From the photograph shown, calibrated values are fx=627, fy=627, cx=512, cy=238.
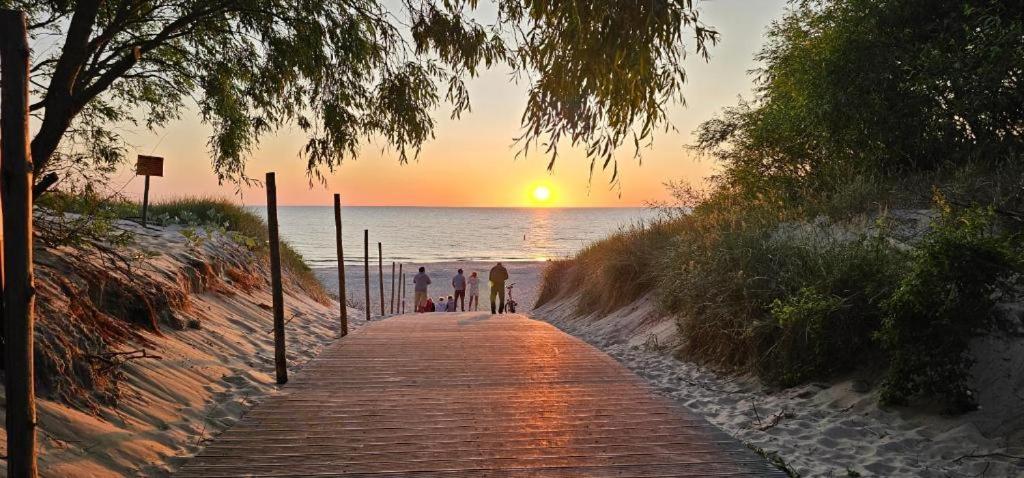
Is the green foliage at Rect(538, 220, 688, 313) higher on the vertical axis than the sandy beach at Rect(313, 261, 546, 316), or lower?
higher

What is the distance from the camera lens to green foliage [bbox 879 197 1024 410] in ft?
16.8

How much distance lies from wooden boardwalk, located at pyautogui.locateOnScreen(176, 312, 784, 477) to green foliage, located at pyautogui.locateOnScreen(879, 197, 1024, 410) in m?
1.68

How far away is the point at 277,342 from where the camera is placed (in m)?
7.16

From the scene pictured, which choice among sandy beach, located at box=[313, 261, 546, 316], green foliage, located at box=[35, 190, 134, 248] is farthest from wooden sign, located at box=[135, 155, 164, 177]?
sandy beach, located at box=[313, 261, 546, 316]

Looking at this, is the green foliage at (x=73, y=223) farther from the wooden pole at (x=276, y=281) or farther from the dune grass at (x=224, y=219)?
the dune grass at (x=224, y=219)

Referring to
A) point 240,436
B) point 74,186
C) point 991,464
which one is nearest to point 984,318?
point 991,464

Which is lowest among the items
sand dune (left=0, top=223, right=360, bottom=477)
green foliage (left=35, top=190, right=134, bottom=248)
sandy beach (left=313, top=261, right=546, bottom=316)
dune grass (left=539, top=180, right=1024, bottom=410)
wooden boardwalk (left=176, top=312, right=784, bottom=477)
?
sandy beach (left=313, top=261, right=546, bottom=316)

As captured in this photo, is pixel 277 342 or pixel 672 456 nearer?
pixel 672 456

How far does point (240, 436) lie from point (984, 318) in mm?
6328

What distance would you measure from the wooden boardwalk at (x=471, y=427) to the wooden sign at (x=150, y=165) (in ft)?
18.3

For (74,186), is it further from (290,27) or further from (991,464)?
(991,464)

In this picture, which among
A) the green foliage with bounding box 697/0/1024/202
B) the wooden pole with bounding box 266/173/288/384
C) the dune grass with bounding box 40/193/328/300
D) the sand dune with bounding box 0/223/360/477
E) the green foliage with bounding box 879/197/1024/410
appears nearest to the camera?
the sand dune with bounding box 0/223/360/477

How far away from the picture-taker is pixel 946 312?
5.18 metres

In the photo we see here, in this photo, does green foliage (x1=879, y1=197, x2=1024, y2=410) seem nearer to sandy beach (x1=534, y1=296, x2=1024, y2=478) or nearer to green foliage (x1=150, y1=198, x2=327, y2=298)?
sandy beach (x1=534, y1=296, x2=1024, y2=478)
